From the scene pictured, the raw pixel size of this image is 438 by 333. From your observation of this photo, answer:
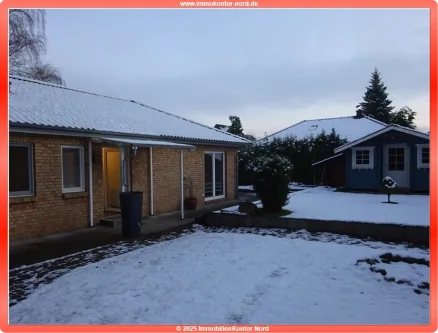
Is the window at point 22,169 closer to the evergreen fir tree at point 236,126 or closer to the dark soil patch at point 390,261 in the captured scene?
the dark soil patch at point 390,261

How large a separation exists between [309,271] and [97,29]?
4.18 metres

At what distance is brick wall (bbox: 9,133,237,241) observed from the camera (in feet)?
23.6

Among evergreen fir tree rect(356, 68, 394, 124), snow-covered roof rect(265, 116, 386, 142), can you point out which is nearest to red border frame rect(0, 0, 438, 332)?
snow-covered roof rect(265, 116, 386, 142)

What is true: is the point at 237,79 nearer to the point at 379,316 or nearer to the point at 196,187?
the point at 379,316

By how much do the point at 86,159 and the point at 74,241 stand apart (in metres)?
2.35

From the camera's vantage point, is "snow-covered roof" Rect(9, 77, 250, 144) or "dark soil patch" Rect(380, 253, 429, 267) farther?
"snow-covered roof" Rect(9, 77, 250, 144)

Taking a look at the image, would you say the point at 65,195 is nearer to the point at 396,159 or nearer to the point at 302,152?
the point at 396,159

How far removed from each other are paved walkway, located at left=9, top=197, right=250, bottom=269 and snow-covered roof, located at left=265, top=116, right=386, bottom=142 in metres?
16.3

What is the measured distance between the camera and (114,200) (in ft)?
34.8

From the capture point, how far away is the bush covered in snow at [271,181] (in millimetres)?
9398

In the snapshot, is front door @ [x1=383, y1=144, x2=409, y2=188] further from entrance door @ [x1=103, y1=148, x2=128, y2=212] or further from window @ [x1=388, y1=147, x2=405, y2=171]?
entrance door @ [x1=103, y1=148, x2=128, y2=212]

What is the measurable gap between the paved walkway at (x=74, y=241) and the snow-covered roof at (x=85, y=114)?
95.7 inches

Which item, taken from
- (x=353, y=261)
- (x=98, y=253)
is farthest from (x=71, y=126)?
(x=353, y=261)

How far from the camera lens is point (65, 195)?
26.4ft
